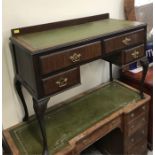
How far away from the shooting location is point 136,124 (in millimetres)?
1686

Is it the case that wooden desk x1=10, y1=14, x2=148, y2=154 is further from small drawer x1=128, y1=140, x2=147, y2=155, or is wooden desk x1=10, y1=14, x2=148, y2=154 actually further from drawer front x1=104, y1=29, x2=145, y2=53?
small drawer x1=128, y1=140, x2=147, y2=155

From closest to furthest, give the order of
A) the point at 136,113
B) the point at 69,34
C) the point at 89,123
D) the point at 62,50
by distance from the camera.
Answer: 1. the point at 62,50
2. the point at 69,34
3. the point at 89,123
4. the point at 136,113

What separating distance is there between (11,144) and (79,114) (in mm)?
489

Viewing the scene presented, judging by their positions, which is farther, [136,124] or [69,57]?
[136,124]

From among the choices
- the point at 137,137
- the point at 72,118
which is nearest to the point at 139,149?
the point at 137,137

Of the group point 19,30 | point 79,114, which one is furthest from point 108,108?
point 19,30

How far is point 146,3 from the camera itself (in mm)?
2041

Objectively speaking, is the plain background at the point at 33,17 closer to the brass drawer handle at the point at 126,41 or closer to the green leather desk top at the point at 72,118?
the green leather desk top at the point at 72,118

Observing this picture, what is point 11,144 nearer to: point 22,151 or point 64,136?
point 22,151

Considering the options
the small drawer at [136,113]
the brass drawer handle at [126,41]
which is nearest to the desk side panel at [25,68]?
the brass drawer handle at [126,41]

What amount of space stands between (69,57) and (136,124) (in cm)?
84

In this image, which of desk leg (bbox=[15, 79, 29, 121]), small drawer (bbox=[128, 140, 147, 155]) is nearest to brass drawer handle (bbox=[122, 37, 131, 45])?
desk leg (bbox=[15, 79, 29, 121])

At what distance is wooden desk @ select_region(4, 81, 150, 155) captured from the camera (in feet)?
4.40

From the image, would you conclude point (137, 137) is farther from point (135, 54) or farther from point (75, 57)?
point (75, 57)
